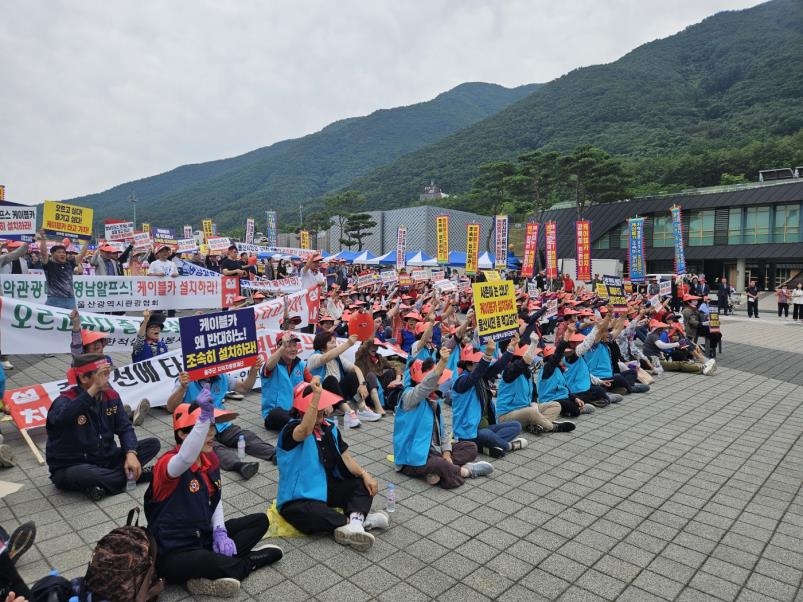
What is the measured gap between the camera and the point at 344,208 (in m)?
71.2

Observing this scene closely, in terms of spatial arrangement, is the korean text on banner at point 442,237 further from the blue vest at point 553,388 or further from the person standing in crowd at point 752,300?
the blue vest at point 553,388

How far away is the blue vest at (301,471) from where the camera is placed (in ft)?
14.8

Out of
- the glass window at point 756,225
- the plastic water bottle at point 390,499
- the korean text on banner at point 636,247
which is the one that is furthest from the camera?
the glass window at point 756,225

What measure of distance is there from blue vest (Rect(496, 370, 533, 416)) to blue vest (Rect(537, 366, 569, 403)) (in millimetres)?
980

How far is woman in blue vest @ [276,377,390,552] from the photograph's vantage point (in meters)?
4.42

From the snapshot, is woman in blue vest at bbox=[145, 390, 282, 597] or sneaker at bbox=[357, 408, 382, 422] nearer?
woman in blue vest at bbox=[145, 390, 282, 597]

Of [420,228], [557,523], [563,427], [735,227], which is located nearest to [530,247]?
[563,427]

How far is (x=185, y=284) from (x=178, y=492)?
8.12 m

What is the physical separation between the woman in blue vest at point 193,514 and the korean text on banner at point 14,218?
30.0 ft

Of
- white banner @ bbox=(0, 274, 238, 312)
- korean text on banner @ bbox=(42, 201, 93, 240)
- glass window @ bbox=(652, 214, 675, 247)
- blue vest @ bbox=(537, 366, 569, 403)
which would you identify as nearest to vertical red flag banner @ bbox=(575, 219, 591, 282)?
glass window @ bbox=(652, 214, 675, 247)

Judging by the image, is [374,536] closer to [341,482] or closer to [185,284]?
[341,482]

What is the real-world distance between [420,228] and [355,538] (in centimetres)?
4862

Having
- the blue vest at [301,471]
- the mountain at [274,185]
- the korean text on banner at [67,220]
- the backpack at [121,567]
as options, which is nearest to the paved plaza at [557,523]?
the blue vest at [301,471]

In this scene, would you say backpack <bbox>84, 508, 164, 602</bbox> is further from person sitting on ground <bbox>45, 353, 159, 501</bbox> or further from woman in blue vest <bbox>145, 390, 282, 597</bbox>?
person sitting on ground <bbox>45, 353, 159, 501</bbox>
